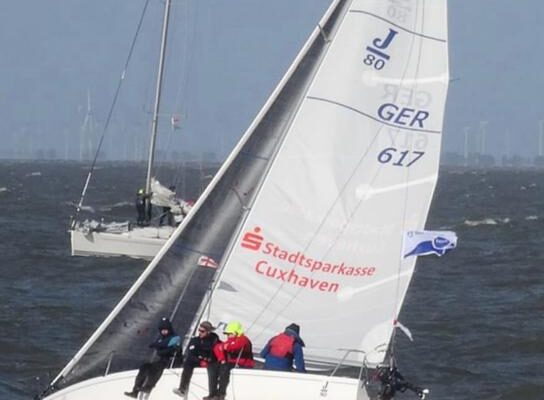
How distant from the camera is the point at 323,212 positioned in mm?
15773

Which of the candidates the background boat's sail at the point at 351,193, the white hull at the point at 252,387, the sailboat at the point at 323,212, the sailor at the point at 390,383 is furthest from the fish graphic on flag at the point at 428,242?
the white hull at the point at 252,387

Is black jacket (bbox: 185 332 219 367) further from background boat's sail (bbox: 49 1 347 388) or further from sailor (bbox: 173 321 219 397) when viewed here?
background boat's sail (bbox: 49 1 347 388)

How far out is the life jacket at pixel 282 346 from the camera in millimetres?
15031

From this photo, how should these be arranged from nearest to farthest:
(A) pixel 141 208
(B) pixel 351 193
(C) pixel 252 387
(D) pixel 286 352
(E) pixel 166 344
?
1. (C) pixel 252 387
2. (D) pixel 286 352
3. (E) pixel 166 344
4. (B) pixel 351 193
5. (A) pixel 141 208

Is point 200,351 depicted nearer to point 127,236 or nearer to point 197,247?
point 197,247

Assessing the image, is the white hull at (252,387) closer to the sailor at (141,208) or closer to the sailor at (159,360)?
the sailor at (159,360)

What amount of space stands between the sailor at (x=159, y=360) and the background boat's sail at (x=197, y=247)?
56cm

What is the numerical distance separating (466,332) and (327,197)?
538 inches

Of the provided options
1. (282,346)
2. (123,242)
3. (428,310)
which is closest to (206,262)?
(282,346)

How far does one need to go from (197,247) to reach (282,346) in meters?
1.57

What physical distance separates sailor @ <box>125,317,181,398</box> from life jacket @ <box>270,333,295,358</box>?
0.98 m

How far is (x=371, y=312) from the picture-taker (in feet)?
52.4

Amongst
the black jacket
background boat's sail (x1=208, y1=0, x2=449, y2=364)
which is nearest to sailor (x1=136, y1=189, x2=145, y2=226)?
background boat's sail (x1=208, y1=0, x2=449, y2=364)

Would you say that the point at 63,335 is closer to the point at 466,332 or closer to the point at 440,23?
the point at 466,332
